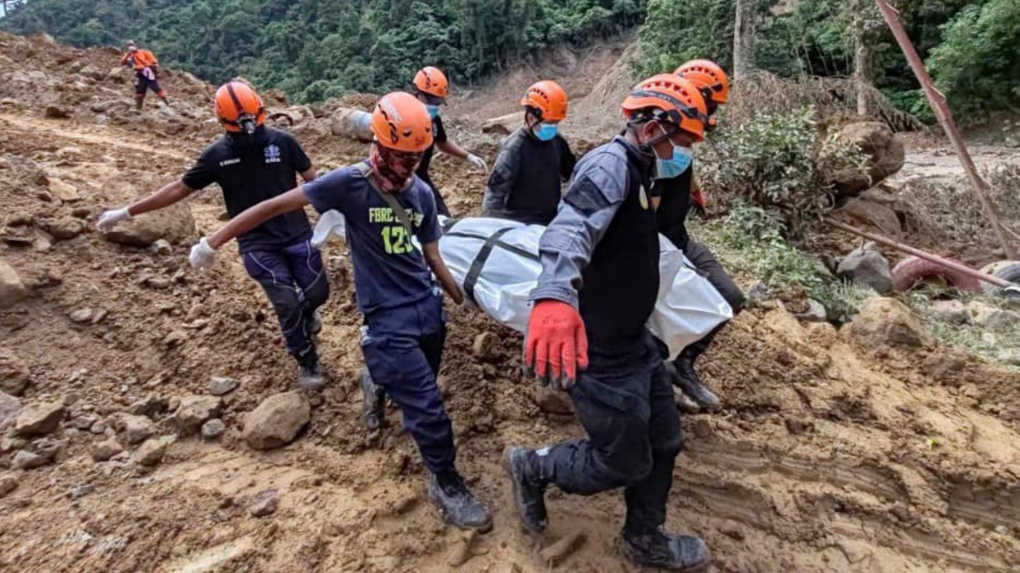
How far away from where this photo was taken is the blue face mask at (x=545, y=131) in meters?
3.77

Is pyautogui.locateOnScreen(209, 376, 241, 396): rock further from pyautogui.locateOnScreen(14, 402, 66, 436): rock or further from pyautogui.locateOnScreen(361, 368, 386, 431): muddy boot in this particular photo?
pyautogui.locateOnScreen(361, 368, 386, 431): muddy boot

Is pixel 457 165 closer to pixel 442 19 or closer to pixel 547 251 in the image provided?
pixel 547 251

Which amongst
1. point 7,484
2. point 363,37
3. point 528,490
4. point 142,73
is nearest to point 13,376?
point 7,484

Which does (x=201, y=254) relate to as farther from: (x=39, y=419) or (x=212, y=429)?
(x=39, y=419)

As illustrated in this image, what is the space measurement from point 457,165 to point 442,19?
2597 centimetres

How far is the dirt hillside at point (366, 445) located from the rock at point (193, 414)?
0.02m

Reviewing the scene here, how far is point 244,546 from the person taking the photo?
247cm

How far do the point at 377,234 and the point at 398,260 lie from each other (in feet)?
0.46

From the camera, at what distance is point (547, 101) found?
147 inches

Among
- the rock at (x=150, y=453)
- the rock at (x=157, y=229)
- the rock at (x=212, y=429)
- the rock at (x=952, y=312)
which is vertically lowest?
the rock at (x=952, y=312)

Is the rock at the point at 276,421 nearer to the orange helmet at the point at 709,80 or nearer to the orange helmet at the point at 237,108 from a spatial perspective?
the orange helmet at the point at 237,108

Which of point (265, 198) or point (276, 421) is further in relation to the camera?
point (265, 198)

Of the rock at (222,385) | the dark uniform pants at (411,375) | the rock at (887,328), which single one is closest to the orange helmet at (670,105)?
the dark uniform pants at (411,375)

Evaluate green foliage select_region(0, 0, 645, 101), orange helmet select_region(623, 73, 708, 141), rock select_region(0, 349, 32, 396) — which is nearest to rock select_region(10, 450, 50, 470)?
rock select_region(0, 349, 32, 396)
